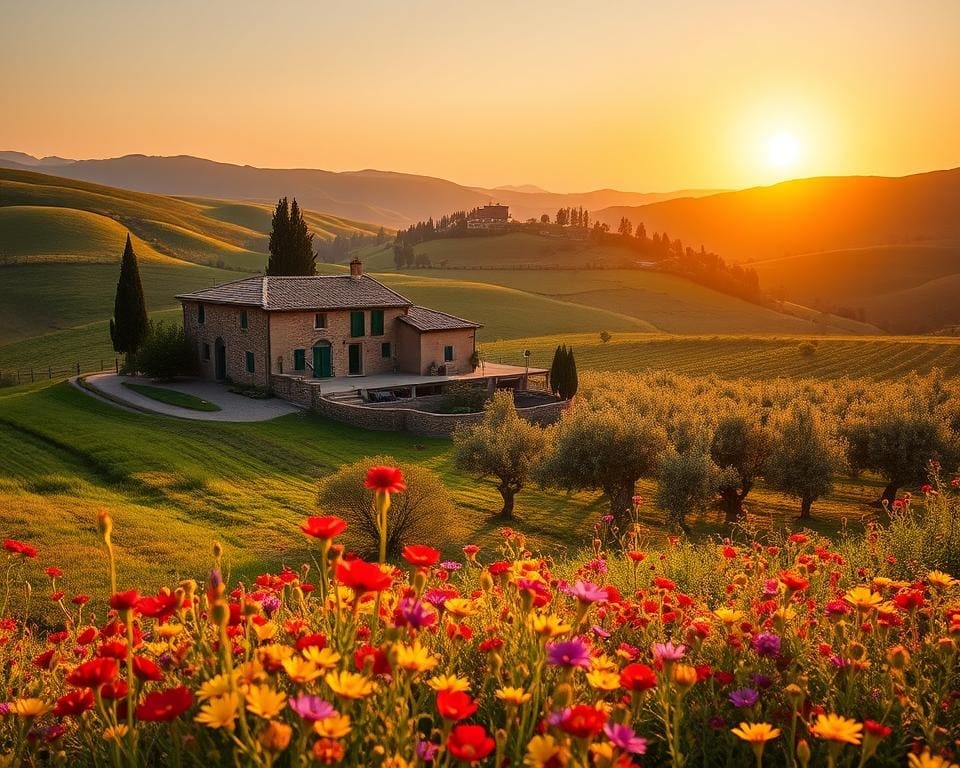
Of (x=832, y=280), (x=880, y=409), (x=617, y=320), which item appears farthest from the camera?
(x=832, y=280)

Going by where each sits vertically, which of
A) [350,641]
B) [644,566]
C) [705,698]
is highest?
[350,641]

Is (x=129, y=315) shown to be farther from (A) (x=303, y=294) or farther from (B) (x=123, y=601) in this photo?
(B) (x=123, y=601)

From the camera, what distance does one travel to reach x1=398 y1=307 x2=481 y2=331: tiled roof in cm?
4909

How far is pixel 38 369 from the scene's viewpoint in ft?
200

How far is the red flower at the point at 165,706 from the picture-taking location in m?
2.75

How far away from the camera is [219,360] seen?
48562 millimetres

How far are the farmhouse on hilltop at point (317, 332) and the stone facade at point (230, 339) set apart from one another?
0.06m

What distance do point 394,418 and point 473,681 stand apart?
118ft

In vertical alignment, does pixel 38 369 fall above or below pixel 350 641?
below

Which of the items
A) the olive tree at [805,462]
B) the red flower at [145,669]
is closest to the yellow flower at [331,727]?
the red flower at [145,669]

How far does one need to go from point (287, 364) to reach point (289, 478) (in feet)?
53.8

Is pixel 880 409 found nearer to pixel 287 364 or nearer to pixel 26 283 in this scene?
pixel 287 364

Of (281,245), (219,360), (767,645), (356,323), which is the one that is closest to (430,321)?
(356,323)

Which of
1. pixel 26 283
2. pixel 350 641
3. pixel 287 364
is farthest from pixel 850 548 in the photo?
pixel 26 283
